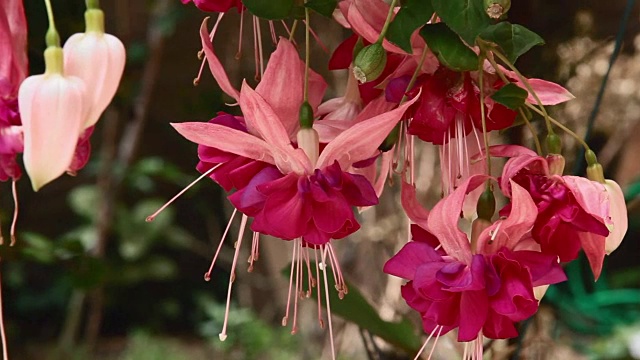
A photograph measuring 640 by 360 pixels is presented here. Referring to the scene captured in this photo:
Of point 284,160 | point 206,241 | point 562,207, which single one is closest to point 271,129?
point 284,160

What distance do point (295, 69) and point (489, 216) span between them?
11 centimetres

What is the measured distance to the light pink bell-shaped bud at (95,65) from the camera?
293 mm

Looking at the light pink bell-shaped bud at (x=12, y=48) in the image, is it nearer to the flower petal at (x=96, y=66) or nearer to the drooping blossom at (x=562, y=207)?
the flower petal at (x=96, y=66)

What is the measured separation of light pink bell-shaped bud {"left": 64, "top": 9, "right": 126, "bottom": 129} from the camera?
293 mm

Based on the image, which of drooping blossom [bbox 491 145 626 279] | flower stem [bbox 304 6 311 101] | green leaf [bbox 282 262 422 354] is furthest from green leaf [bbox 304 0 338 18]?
green leaf [bbox 282 262 422 354]

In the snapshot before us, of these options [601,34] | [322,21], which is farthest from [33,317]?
[601,34]

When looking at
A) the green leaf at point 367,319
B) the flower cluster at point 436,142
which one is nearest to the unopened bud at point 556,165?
the flower cluster at point 436,142

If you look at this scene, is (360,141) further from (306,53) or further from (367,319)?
(367,319)

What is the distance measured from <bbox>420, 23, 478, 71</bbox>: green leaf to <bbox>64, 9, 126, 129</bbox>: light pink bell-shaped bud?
133mm

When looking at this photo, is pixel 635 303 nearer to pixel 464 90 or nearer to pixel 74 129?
pixel 464 90

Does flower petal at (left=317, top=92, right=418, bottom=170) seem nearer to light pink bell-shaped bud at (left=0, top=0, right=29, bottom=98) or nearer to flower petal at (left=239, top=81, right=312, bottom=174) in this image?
flower petal at (left=239, top=81, right=312, bottom=174)

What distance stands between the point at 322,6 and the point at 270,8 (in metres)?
0.02

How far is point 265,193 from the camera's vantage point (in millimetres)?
344

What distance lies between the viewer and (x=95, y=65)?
11.6 inches
